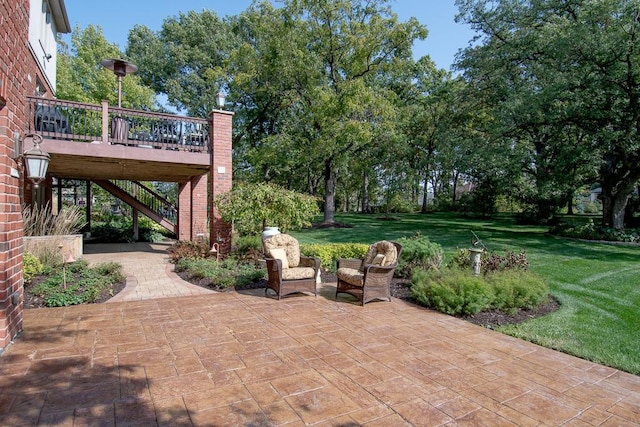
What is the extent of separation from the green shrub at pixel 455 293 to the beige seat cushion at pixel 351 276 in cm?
98

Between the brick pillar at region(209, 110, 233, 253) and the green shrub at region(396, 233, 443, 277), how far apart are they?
464cm

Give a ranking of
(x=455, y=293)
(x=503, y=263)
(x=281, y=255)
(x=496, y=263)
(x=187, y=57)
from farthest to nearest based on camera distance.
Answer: (x=187, y=57)
(x=503, y=263)
(x=496, y=263)
(x=281, y=255)
(x=455, y=293)

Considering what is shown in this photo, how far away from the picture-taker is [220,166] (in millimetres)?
9609

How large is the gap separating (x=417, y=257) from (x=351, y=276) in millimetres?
2185

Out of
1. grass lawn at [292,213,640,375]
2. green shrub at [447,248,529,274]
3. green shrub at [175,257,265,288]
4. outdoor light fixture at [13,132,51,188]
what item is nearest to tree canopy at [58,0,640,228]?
grass lawn at [292,213,640,375]

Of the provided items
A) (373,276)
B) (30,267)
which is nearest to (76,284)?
(30,267)

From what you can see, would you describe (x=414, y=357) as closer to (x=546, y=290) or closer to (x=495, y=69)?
(x=546, y=290)

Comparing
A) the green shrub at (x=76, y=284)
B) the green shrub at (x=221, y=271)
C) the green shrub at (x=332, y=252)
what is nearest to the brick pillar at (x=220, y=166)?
the green shrub at (x=221, y=271)

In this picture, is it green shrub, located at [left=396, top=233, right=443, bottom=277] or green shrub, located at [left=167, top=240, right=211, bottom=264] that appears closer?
green shrub, located at [left=396, top=233, right=443, bottom=277]

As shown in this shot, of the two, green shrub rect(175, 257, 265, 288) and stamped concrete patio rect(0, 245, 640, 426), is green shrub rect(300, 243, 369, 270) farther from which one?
stamped concrete patio rect(0, 245, 640, 426)

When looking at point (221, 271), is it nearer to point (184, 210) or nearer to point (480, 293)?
point (480, 293)

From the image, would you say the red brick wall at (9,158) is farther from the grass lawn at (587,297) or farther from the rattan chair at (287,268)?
the grass lawn at (587,297)

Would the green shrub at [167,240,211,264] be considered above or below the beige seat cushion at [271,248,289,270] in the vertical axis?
below

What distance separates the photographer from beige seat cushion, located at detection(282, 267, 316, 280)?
6.07 m
